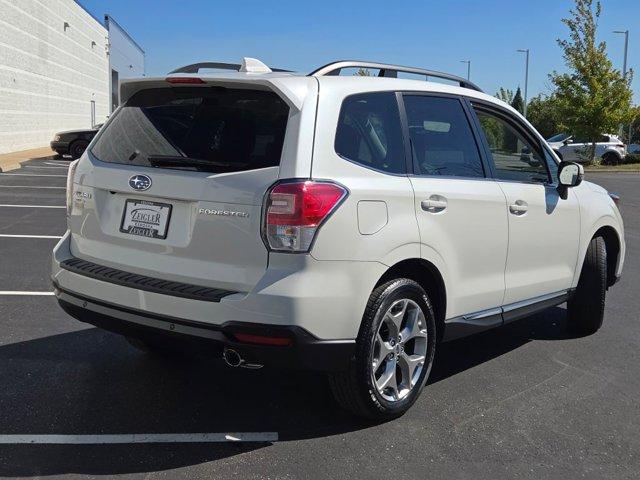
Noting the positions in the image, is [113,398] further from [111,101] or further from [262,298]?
[111,101]

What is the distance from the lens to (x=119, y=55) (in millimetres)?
59438

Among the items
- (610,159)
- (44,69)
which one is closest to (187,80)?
(44,69)

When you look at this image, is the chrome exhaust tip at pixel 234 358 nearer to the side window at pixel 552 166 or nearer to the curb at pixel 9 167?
the side window at pixel 552 166

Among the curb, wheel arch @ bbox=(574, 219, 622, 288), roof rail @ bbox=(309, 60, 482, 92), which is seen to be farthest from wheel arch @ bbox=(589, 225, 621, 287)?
the curb

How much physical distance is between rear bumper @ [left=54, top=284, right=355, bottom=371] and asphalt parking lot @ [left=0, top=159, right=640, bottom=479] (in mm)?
475

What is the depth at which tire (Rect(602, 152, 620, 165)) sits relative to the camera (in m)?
35.9

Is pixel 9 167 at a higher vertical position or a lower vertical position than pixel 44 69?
lower

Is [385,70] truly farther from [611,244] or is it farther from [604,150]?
[604,150]

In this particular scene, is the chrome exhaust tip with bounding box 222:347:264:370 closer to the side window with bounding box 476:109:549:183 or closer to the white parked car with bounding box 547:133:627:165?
the side window with bounding box 476:109:549:183

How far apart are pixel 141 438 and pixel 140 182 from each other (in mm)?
1263

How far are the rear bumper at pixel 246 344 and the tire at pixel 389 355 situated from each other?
0.15 meters

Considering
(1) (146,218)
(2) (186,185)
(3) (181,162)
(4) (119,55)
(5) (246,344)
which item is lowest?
(5) (246,344)

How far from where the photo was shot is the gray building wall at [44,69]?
25516 millimetres

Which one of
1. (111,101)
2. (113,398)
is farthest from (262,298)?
(111,101)
